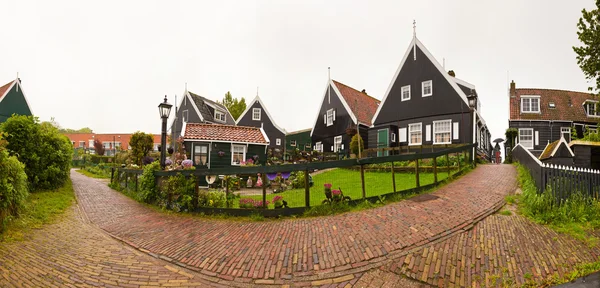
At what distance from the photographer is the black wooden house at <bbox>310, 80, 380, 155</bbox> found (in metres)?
24.8

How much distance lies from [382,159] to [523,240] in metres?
4.35

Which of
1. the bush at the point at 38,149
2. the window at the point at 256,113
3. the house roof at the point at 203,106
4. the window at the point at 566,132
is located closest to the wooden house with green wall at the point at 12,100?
the house roof at the point at 203,106

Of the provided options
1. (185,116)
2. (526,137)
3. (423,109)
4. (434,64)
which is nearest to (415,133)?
(423,109)

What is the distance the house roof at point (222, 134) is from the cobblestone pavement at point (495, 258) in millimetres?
13940

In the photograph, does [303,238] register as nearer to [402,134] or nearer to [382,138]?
[382,138]

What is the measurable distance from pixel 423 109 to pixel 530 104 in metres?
13.0

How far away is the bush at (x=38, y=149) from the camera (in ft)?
34.7

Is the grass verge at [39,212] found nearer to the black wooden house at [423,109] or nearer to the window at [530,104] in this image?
the black wooden house at [423,109]

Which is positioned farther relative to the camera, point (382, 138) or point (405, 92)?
point (382, 138)

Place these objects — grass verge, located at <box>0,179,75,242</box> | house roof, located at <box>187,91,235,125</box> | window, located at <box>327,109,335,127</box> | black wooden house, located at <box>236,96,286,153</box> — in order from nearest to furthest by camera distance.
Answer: grass verge, located at <box>0,179,75,242</box> → window, located at <box>327,109,335,127</box> → house roof, located at <box>187,91,235,125</box> → black wooden house, located at <box>236,96,286,153</box>

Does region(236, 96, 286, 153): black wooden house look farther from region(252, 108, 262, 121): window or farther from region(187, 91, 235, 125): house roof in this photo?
region(187, 91, 235, 125): house roof

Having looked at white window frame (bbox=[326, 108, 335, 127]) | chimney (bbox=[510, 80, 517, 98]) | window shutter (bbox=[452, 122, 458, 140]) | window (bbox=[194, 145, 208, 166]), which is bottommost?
window (bbox=[194, 145, 208, 166])

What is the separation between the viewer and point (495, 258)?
480cm

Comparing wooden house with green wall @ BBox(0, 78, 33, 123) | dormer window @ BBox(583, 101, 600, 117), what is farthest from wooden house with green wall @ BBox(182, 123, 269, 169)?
dormer window @ BBox(583, 101, 600, 117)
